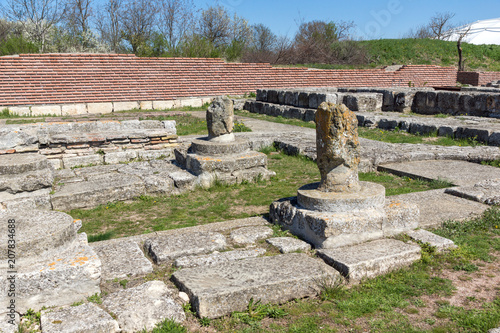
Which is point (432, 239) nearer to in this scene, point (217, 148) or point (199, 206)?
point (199, 206)

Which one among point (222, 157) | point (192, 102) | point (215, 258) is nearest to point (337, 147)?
point (215, 258)

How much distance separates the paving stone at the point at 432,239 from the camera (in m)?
3.77

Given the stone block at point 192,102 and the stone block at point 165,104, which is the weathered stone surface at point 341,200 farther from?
the stone block at point 192,102

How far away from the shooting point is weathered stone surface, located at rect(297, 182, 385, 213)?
3848 mm

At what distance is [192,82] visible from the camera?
1888 cm

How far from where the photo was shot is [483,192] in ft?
16.7

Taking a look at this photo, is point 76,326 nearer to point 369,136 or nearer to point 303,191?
point 303,191

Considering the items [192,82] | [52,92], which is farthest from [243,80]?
[52,92]

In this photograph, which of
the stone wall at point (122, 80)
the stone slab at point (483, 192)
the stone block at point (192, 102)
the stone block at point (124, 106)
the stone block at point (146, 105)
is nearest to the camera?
the stone slab at point (483, 192)

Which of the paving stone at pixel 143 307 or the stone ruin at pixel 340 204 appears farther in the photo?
the stone ruin at pixel 340 204

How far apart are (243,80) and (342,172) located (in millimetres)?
16607

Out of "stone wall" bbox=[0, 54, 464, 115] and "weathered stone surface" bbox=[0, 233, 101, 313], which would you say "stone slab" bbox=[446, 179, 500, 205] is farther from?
"stone wall" bbox=[0, 54, 464, 115]

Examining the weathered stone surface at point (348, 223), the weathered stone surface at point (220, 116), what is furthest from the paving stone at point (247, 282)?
the weathered stone surface at point (220, 116)

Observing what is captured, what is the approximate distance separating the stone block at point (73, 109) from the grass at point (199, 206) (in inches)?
456
